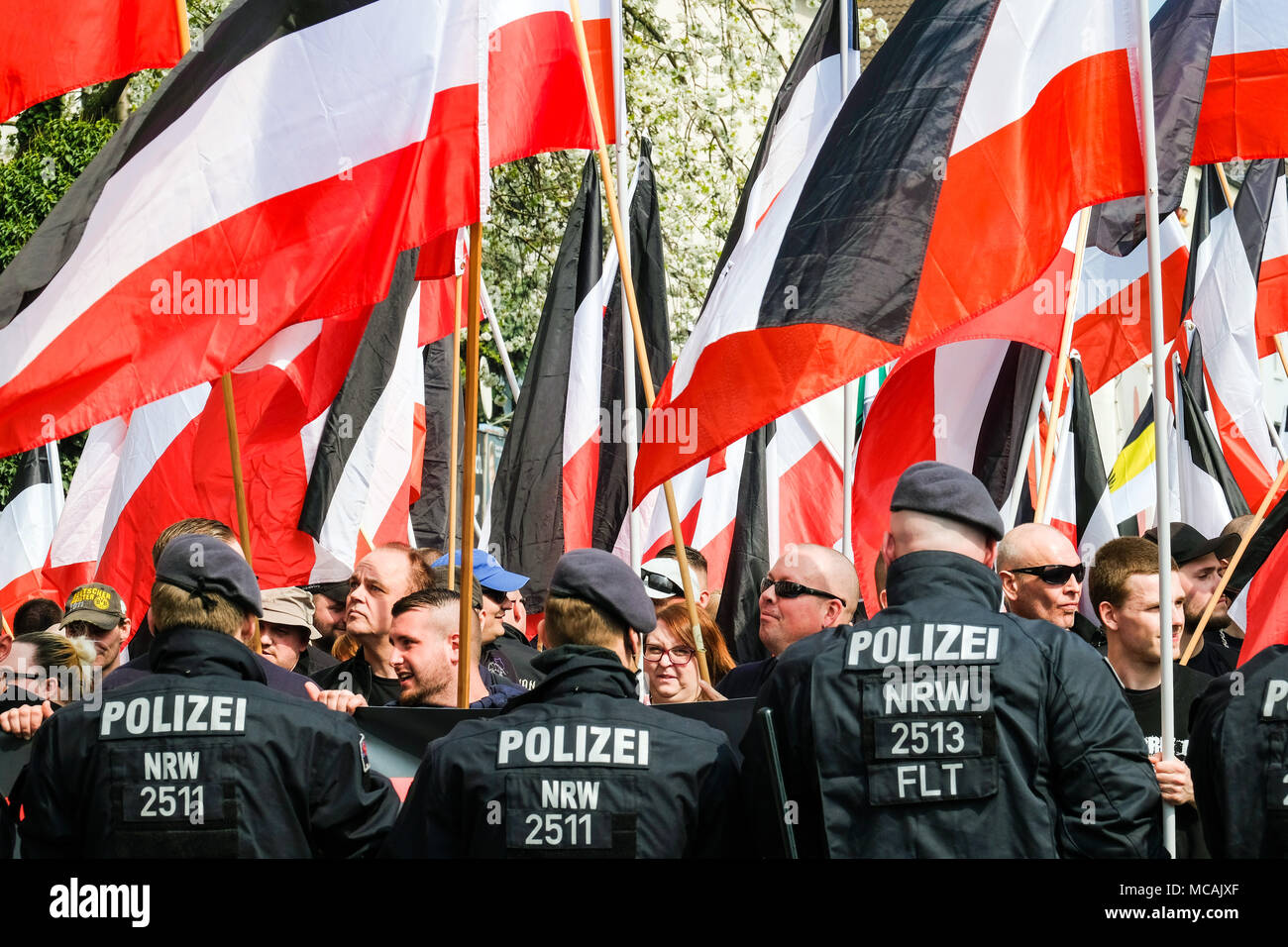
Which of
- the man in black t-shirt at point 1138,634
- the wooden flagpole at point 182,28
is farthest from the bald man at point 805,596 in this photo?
the wooden flagpole at point 182,28

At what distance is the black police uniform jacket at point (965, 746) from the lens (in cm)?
381

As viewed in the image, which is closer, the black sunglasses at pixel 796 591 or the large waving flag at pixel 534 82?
the black sunglasses at pixel 796 591

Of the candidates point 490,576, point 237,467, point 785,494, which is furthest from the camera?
point 785,494

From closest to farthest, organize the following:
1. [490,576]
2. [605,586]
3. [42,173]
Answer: [605,586] < [490,576] < [42,173]

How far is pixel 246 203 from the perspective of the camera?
5688 millimetres

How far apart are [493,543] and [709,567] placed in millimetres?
1489

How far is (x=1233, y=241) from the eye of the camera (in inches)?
361

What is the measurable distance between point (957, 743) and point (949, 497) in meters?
0.64

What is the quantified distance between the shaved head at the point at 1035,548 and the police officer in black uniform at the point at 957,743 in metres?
1.66

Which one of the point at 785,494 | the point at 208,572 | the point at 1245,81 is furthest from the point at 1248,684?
the point at 785,494

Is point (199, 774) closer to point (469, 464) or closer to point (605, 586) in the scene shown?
point (605, 586)

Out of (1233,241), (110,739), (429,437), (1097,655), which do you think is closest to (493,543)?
(429,437)

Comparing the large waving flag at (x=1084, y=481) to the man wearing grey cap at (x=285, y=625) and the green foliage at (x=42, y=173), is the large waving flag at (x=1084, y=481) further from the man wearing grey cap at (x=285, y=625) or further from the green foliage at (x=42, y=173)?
the green foliage at (x=42, y=173)

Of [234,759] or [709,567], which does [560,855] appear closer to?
[234,759]
